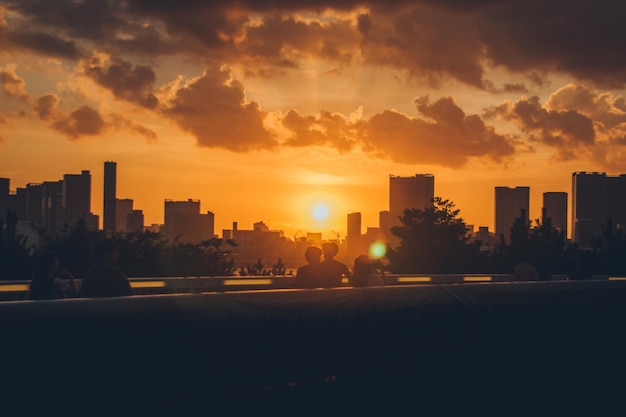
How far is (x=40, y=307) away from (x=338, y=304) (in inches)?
165

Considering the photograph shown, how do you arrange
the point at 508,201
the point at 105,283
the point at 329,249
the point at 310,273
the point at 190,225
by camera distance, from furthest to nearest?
the point at 508,201 → the point at 190,225 → the point at 329,249 → the point at 310,273 → the point at 105,283

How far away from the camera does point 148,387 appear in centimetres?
1060

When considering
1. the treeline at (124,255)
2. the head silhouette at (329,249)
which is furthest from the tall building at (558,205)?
the head silhouette at (329,249)

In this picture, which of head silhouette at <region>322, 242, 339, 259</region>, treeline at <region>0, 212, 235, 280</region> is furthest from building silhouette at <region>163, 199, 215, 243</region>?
head silhouette at <region>322, 242, 339, 259</region>

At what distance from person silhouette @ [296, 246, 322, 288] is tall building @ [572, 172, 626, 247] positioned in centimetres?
13398

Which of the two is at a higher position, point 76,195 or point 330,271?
point 76,195

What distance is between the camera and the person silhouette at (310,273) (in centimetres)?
1538

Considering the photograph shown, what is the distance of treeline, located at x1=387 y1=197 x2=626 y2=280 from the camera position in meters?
44.0

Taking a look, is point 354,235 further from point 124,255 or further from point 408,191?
point 124,255

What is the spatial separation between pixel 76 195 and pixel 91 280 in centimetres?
14948

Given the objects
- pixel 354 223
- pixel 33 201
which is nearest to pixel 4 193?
pixel 33 201

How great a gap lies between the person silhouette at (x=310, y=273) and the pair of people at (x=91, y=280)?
3741mm

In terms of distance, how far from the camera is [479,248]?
54.9m

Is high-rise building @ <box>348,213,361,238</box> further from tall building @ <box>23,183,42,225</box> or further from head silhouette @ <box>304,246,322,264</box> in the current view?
head silhouette @ <box>304,246,322,264</box>
